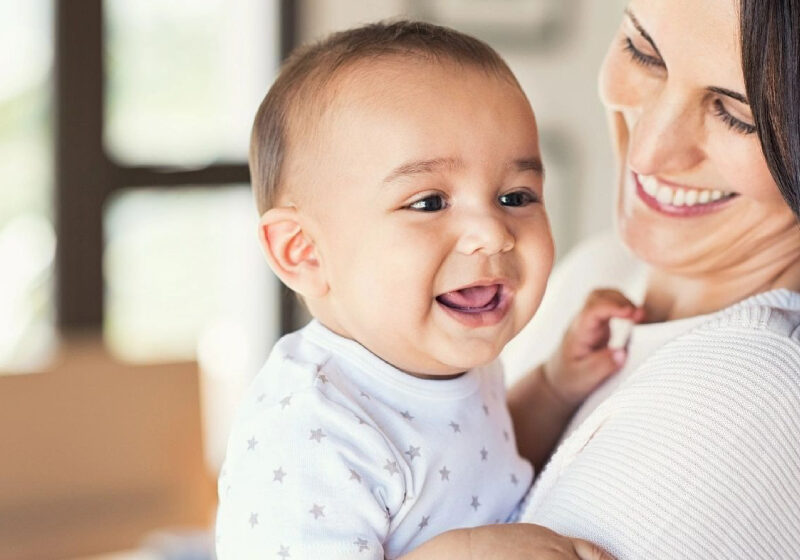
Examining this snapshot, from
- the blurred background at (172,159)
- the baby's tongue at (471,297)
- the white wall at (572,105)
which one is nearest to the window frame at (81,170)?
the blurred background at (172,159)

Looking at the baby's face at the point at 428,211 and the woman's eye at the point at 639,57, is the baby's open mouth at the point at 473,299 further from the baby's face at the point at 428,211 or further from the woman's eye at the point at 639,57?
the woman's eye at the point at 639,57

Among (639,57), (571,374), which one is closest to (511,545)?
(571,374)

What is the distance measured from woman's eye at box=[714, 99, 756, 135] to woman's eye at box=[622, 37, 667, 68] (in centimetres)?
8

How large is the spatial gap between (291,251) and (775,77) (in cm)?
44

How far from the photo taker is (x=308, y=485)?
96 cm

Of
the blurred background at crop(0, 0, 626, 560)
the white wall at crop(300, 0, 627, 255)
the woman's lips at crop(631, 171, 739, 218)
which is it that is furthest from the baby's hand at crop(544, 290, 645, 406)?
the white wall at crop(300, 0, 627, 255)

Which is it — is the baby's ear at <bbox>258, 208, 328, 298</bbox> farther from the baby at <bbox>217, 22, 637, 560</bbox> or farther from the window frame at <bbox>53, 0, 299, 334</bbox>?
the window frame at <bbox>53, 0, 299, 334</bbox>

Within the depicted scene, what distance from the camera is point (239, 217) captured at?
403 cm

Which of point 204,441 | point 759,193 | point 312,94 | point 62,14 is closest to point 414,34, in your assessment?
point 312,94

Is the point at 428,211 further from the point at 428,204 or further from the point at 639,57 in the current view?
the point at 639,57

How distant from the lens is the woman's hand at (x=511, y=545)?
896 mm

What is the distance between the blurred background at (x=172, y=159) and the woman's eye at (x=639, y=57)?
1.90 metres

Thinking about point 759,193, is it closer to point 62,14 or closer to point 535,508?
point 535,508

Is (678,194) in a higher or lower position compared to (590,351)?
higher
